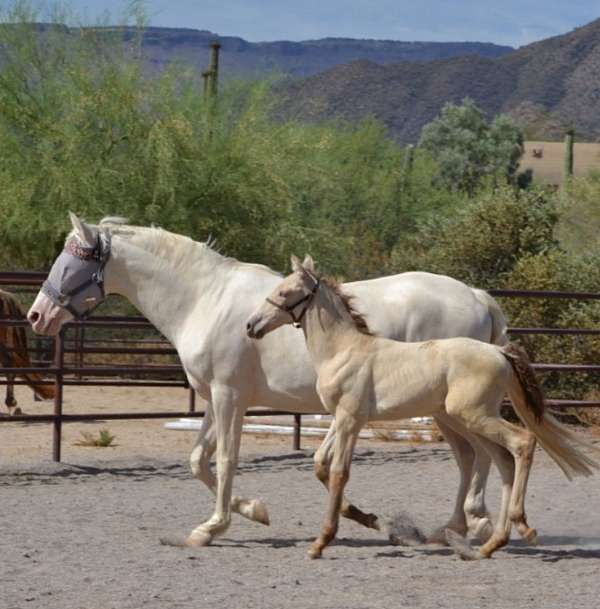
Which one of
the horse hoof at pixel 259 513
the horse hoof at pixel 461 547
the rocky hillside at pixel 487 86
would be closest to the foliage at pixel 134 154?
the horse hoof at pixel 259 513

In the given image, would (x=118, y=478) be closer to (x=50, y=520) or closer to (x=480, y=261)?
(x=50, y=520)

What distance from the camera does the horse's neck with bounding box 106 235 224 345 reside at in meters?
8.09

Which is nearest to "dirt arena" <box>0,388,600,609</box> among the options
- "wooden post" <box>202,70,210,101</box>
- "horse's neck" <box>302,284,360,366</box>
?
"horse's neck" <box>302,284,360,366</box>

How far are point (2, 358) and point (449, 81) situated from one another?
13643 centimetres

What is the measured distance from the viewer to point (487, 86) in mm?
147125

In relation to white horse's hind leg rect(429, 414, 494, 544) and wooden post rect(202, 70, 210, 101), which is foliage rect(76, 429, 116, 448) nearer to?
white horse's hind leg rect(429, 414, 494, 544)

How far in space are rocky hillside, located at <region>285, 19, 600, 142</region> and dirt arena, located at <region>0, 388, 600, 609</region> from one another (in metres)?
107

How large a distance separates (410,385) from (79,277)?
2099 mm

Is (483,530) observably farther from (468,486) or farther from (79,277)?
(79,277)

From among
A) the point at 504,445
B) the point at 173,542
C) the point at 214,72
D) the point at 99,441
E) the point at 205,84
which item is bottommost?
the point at 99,441

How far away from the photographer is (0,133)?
73.3 feet

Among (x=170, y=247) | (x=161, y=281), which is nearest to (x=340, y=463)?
(x=161, y=281)

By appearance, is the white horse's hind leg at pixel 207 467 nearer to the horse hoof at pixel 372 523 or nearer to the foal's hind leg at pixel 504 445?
the horse hoof at pixel 372 523

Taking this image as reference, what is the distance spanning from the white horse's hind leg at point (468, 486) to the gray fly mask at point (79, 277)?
83.1 inches
